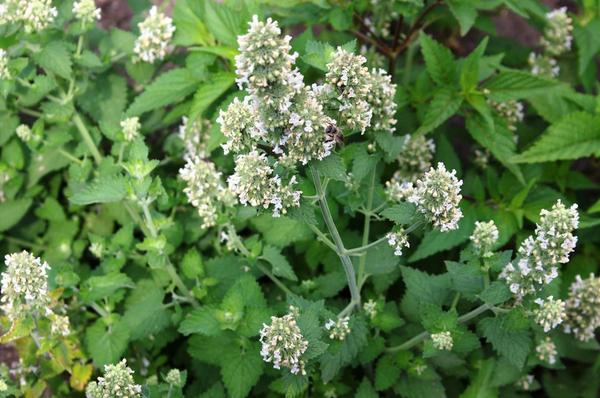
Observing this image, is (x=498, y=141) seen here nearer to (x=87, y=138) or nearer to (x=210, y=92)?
(x=210, y=92)

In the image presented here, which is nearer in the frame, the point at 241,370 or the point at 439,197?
the point at 439,197

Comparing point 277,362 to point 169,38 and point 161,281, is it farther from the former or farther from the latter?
point 169,38

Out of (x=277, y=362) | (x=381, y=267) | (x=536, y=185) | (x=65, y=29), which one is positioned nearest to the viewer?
(x=277, y=362)

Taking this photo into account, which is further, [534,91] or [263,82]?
[534,91]

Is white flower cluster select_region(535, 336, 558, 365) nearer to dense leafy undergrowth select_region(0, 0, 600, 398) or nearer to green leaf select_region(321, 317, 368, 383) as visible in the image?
dense leafy undergrowth select_region(0, 0, 600, 398)

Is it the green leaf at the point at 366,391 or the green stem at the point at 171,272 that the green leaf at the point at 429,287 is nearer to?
the green leaf at the point at 366,391

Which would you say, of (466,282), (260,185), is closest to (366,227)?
(466,282)

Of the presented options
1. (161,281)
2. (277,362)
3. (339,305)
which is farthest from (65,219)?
(277,362)

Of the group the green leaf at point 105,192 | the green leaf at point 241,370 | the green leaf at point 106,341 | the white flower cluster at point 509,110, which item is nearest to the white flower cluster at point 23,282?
the green leaf at point 105,192
